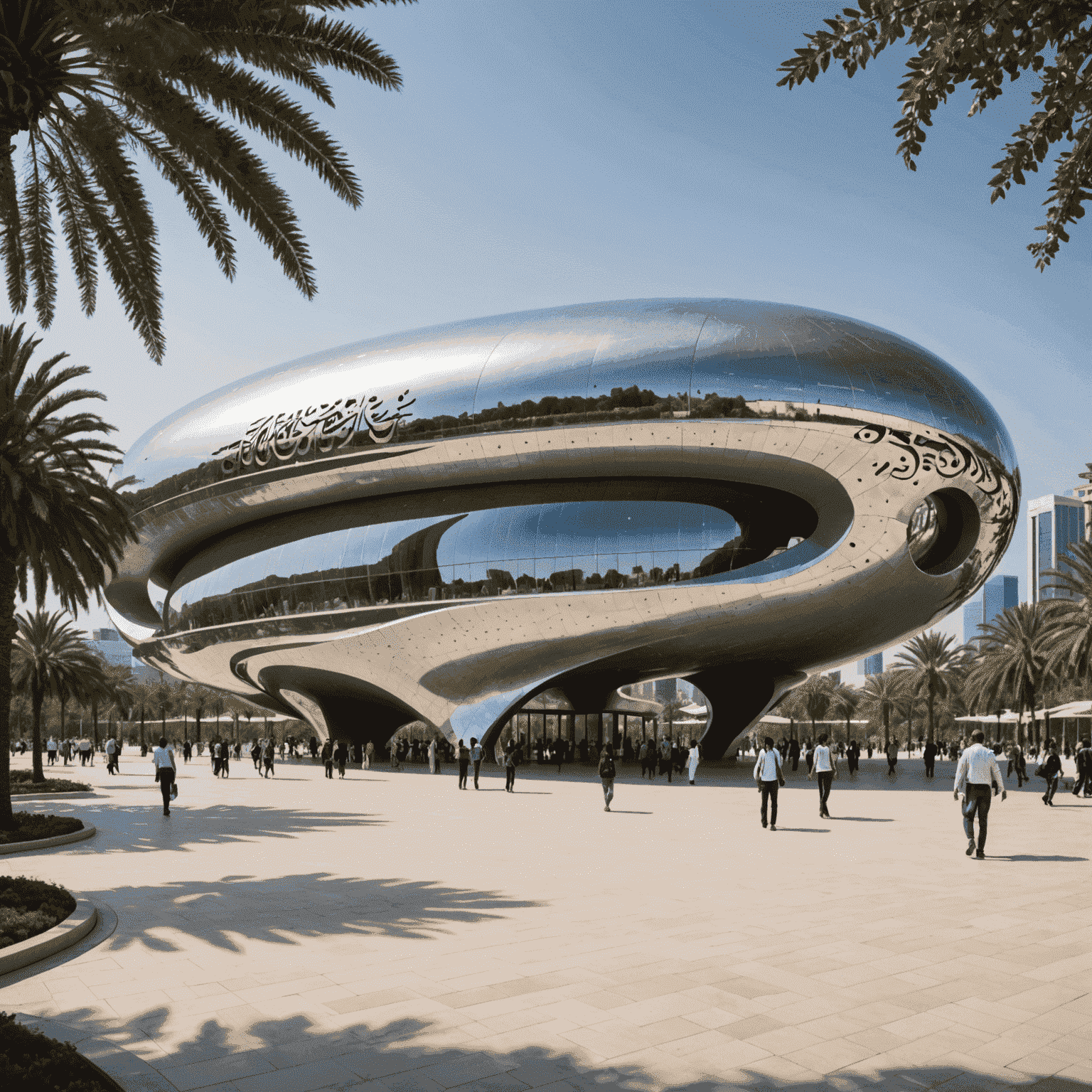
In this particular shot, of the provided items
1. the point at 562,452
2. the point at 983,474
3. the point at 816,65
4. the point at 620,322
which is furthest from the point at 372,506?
the point at 816,65

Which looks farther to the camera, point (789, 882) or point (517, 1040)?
point (789, 882)

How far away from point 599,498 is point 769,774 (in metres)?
21.2

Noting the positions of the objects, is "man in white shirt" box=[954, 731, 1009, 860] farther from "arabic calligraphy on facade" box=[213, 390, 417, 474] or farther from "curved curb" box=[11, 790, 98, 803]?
"arabic calligraphy on facade" box=[213, 390, 417, 474]

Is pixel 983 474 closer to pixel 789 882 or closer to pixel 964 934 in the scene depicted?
pixel 789 882

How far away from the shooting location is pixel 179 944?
860 centimetres

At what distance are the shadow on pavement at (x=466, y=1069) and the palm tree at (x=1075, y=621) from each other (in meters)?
39.2

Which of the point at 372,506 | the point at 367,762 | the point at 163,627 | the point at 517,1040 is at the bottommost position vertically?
the point at 367,762

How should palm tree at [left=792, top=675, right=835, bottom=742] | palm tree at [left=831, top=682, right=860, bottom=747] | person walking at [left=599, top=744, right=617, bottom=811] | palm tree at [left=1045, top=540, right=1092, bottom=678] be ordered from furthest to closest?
palm tree at [left=831, top=682, right=860, bottom=747] → palm tree at [left=792, top=675, right=835, bottom=742] → palm tree at [left=1045, top=540, right=1092, bottom=678] → person walking at [left=599, top=744, right=617, bottom=811]

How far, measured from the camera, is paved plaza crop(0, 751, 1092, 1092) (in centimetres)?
568

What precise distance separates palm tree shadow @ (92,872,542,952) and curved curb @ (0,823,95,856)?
4.73 meters

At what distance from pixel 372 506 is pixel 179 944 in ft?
114

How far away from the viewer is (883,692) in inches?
3767

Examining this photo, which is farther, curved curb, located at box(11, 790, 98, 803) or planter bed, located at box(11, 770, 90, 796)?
planter bed, located at box(11, 770, 90, 796)

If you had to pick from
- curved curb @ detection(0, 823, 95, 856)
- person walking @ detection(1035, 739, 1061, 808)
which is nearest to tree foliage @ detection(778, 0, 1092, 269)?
curved curb @ detection(0, 823, 95, 856)
